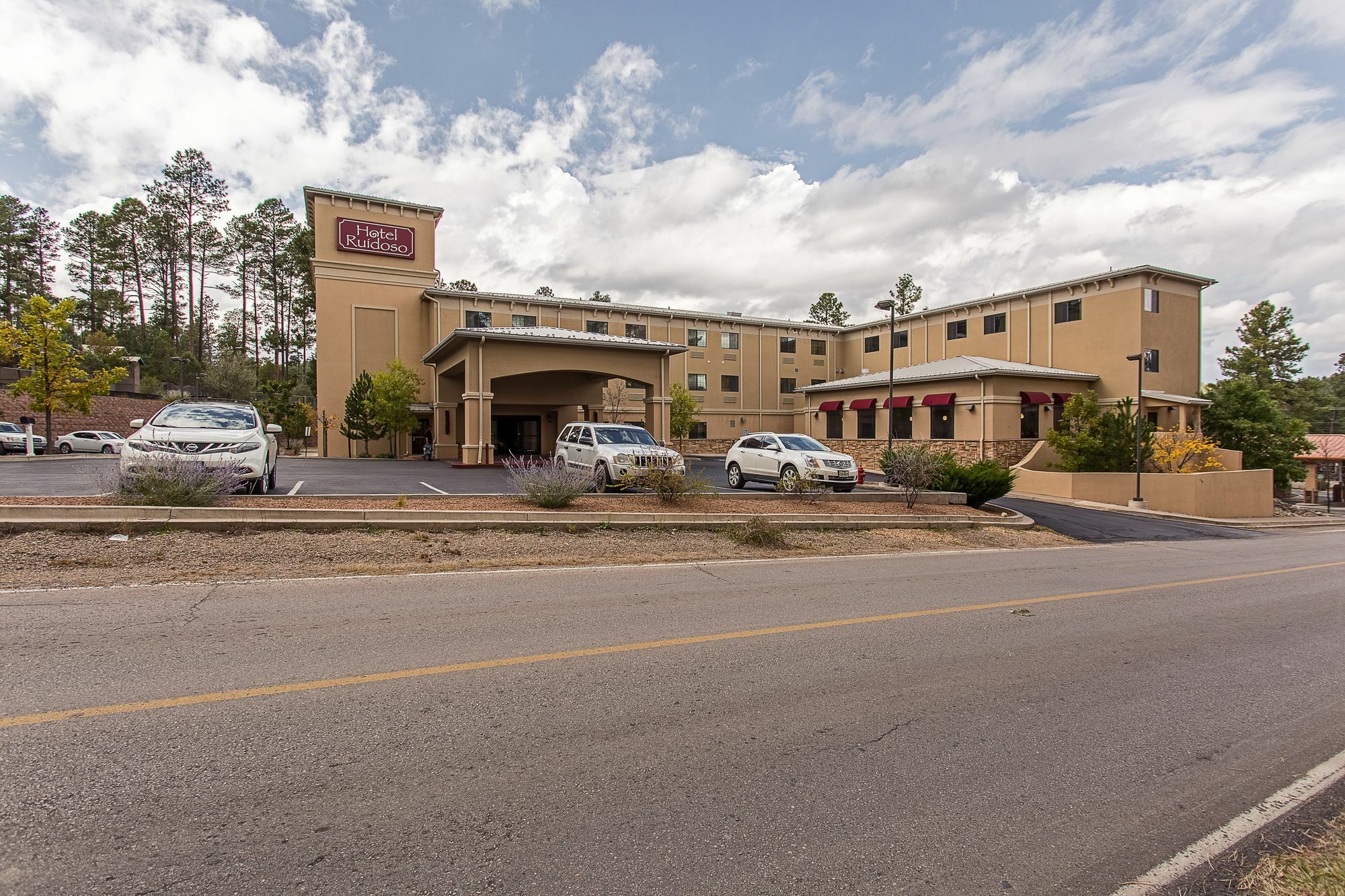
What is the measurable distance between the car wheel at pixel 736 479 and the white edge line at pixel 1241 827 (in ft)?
52.2

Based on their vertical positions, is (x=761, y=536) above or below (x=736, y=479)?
below

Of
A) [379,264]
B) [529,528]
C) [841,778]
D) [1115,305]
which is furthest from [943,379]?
[841,778]

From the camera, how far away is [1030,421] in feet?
108

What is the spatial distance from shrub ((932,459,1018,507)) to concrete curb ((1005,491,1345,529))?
8361 mm

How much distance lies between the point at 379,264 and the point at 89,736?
3721 cm

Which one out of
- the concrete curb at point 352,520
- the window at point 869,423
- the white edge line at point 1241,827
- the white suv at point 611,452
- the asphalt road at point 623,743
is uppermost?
the window at point 869,423

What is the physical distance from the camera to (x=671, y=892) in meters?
2.46

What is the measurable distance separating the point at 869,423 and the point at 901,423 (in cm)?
185

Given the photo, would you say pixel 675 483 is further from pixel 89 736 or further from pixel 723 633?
pixel 89 736

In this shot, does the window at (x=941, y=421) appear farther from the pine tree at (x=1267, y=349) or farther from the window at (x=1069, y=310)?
the pine tree at (x=1267, y=349)

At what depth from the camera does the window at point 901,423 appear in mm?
35812

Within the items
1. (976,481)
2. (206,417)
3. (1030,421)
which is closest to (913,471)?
(976,481)

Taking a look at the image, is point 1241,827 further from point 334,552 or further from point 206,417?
point 206,417

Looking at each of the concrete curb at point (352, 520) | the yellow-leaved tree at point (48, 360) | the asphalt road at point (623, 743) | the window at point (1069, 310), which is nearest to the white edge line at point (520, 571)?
the asphalt road at point (623, 743)
